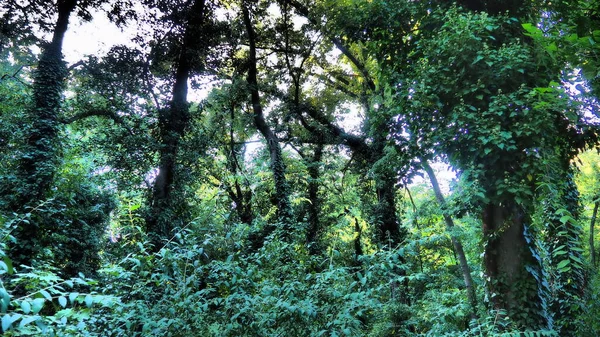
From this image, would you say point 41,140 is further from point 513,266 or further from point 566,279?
point 566,279

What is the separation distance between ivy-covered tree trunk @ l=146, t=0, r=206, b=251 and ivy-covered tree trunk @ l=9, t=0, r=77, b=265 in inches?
91.6

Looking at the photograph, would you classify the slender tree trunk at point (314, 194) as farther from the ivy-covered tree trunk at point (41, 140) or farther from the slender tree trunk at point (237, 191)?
the ivy-covered tree trunk at point (41, 140)

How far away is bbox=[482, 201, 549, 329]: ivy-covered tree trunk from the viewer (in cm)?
423

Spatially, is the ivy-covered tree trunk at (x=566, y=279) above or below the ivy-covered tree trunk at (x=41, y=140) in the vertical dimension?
below

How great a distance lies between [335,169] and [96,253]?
913cm

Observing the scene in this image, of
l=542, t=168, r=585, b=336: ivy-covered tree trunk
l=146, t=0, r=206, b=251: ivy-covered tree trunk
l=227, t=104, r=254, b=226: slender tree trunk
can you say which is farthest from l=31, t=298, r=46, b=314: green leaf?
l=227, t=104, r=254, b=226: slender tree trunk

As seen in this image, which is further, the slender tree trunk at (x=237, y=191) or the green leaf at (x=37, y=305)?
the slender tree trunk at (x=237, y=191)

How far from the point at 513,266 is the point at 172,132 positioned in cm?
839

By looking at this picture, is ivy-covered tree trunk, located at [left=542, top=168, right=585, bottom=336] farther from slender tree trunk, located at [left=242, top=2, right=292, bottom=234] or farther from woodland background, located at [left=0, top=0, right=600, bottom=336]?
slender tree trunk, located at [left=242, top=2, right=292, bottom=234]

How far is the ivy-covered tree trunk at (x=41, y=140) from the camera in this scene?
6617 mm

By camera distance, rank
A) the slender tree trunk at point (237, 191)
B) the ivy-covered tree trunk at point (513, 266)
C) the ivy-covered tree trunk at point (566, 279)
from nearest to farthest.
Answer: the ivy-covered tree trunk at point (513, 266) < the ivy-covered tree trunk at point (566, 279) < the slender tree trunk at point (237, 191)

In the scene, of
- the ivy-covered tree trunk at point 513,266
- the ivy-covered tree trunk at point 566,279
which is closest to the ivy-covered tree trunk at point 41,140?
the ivy-covered tree trunk at point 513,266

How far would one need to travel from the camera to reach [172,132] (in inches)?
360

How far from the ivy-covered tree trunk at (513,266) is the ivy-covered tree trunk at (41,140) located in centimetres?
824
